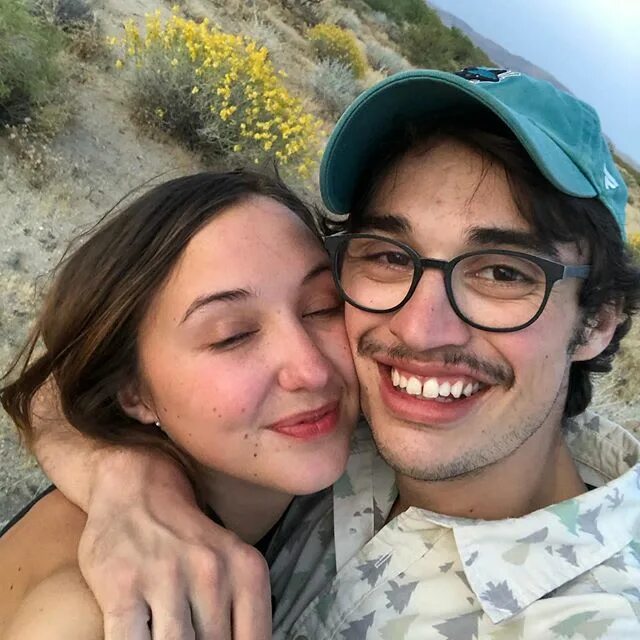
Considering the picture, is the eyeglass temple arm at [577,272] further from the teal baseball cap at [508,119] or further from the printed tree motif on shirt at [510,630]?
the printed tree motif on shirt at [510,630]

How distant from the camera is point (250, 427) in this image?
147 centimetres

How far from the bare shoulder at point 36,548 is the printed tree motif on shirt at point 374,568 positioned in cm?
61

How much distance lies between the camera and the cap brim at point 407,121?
132cm

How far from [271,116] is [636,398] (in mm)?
3545

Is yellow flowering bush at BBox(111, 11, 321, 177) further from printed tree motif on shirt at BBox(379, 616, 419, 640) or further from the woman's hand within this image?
printed tree motif on shirt at BBox(379, 616, 419, 640)

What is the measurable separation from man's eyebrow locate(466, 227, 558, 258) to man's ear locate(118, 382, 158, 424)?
89 cm

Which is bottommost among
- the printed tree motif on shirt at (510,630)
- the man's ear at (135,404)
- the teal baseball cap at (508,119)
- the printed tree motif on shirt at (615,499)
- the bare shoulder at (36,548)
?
the bare shoulder at (36,548)

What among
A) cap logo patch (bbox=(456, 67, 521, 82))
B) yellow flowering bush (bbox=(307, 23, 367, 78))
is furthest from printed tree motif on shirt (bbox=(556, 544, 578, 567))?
yellow flowering bush (bbox=(307, 23, 367, 78))

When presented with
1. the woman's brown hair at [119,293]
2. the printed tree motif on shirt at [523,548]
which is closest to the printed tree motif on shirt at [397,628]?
the printed tree motif on shirt at [523,548]

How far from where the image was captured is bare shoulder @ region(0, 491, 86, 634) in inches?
51.5

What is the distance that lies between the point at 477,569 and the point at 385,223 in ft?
2.48

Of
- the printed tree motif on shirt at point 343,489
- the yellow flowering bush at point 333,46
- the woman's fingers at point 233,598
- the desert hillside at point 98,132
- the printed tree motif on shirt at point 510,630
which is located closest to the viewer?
the woman's fingers at point 233,598

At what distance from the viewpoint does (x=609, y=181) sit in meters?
1.49

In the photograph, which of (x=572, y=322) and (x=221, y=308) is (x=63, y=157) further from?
(x=572, y=322)
